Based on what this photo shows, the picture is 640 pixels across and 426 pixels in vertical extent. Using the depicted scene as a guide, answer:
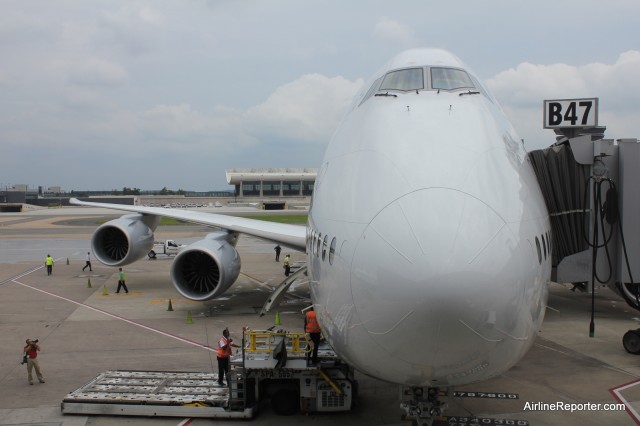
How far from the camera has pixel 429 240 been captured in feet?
18.3

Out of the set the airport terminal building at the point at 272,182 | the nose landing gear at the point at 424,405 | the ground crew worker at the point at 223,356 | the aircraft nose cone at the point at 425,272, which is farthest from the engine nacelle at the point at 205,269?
the airport terminal building at the point at 272,182

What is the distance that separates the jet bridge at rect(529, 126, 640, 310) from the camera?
10.3 metres

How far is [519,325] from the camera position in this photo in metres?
6.09

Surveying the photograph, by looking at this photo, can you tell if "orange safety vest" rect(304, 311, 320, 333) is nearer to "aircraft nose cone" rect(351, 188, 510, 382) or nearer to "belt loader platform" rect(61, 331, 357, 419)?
"belt loader platform" rect(61, 331, 357, 419)

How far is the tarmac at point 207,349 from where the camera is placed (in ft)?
34.1

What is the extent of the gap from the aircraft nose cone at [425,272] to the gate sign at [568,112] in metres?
14.0

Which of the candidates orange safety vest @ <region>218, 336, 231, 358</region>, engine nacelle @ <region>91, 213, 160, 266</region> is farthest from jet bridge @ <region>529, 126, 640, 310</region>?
engine nacelle @ <region>91, 213, 160, 266</region>

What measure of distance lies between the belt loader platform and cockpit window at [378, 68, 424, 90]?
15.5ft

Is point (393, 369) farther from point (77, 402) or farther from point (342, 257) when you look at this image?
point (77, 402)

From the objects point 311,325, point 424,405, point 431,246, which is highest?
point 431,246

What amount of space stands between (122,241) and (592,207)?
17.9 meters

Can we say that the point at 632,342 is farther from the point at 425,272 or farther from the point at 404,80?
the point at 425,272

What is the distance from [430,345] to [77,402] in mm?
7648

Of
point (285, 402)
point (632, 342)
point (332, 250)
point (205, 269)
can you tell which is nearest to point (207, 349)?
point (205, 269)
